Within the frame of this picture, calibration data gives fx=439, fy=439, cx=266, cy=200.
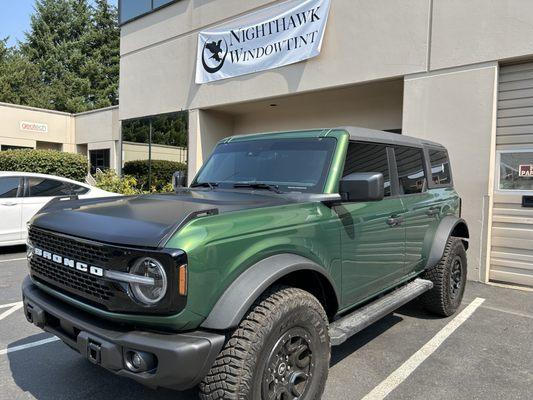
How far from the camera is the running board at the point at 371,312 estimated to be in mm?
3105

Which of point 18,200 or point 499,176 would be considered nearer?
point 499,176

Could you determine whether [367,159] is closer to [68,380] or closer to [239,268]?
[239,268]

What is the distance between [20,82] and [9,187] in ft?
102

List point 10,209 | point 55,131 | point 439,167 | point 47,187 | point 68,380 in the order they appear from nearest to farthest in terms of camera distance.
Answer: point 68,380 < point 439,167 < point 10,209 < point 47,187 < point 55,131

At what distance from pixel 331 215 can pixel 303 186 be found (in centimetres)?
36

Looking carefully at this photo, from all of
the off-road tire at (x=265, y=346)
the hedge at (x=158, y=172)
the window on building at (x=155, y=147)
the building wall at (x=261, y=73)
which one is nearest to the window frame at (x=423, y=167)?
the off-road tire at (x=265, y=346)

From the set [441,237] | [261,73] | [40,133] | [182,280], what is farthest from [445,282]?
[40,133]

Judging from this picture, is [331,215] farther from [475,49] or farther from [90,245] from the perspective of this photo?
[475,49]

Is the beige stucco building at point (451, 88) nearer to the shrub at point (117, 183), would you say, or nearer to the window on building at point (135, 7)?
the window on building at point (135, 7)

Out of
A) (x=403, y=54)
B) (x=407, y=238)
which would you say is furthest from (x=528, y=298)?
(x=403, y=54)

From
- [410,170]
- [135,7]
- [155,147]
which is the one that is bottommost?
[410,170]

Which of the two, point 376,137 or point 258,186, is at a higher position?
point 376,137

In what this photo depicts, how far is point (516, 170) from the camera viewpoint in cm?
688

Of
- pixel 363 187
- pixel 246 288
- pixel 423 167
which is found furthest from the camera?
pixel 423 167
